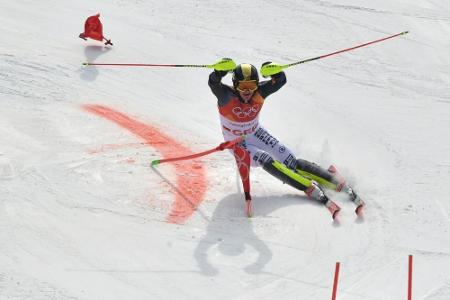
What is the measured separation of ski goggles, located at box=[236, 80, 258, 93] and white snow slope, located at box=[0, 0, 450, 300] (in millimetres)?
1349

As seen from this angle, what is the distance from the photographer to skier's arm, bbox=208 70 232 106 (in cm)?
827

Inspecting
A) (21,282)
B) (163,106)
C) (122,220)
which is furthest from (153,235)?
(163,106)

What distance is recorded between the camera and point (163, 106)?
34.7ft

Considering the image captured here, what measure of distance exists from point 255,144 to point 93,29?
4.03 meters

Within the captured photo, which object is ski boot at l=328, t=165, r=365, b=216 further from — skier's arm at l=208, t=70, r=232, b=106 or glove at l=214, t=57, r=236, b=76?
glove at l=214, t=57, r=236, b=76

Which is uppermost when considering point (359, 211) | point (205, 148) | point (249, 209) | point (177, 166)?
point (205, 148)

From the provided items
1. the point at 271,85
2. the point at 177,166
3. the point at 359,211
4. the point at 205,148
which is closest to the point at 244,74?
the point at 271,85

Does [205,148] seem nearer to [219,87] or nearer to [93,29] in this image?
[219,87]

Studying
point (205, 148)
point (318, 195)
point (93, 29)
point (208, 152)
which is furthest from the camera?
point (93, 29)

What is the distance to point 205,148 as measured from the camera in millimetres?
9688

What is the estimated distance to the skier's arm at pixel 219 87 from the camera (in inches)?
325

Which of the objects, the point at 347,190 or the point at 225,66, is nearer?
the point at 225,66

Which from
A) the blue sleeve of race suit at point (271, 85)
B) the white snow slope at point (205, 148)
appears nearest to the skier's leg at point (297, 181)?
the white snow slope at point (205, 148)

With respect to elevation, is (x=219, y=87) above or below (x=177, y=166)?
above
